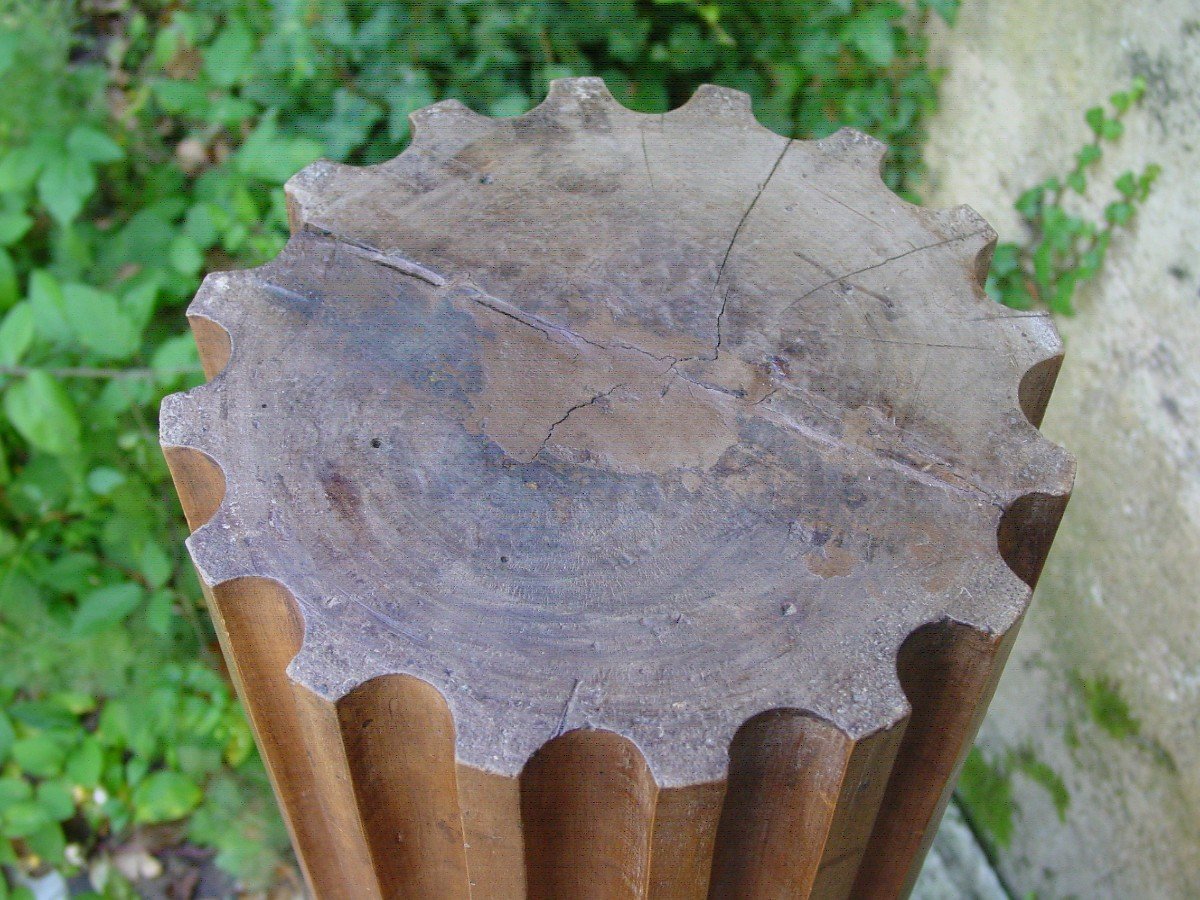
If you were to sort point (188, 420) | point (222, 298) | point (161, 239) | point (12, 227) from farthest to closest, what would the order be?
point (161, 239)
point (12, 227)
point (222, 298)
point (188, 420)

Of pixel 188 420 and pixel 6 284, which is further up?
pixel 188 420

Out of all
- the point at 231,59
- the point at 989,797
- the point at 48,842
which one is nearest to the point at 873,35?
the point at 231,59

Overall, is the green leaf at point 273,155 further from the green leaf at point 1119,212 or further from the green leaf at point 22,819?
the green leaf at point 1119,212

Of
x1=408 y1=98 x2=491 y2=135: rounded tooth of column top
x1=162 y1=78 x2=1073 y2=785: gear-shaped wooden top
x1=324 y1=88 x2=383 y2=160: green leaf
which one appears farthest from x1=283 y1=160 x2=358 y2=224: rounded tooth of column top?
x1=324 y1=88 x2=383 y2=160: green leaf

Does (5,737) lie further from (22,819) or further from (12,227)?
(12,227)

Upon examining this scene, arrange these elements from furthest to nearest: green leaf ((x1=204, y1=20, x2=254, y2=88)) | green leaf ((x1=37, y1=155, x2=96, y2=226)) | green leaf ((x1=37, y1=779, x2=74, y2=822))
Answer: green leaf ((x1=204, y1=20, x2=254, y2=88))
green leaf ((x1=37, y1=155, x2=96, y2=226))
green leaf ((x1=37, y1=779, x2=74, y2=822))

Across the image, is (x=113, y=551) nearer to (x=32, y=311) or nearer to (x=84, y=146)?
(x=32, y=311)

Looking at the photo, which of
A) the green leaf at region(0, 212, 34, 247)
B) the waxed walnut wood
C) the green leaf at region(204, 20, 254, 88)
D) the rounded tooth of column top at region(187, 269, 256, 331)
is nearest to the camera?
the waxed walnut wood

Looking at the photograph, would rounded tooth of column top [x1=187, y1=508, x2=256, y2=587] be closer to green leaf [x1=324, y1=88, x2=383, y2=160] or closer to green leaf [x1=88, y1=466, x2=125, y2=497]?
green leaf [x1=88, y1=466, x2=125, y2=497]
